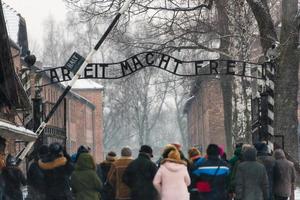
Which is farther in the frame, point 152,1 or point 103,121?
point 103,121

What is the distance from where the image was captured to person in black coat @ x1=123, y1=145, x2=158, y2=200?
15445mm

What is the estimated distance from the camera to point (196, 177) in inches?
618

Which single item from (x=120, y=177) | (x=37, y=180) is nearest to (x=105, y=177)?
(x=120, y=177)

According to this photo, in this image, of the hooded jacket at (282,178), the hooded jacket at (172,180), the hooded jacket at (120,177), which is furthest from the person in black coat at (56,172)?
the hooded jacket at (282,178)

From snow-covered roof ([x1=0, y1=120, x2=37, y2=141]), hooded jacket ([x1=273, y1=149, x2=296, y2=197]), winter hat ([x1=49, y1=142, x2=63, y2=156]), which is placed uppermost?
snow-covered roof ([x1=0, y1=120, x2=37, y2=141])

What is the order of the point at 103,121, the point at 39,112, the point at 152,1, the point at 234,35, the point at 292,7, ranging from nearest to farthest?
the point at 39,112 → the point at 292,7 → the point at 152,1 → the point at 234,35 → the point at 103,121

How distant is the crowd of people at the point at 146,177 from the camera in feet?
48.4

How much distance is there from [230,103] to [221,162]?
2022 centimetres

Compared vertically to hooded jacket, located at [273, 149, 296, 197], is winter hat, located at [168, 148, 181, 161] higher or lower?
higher

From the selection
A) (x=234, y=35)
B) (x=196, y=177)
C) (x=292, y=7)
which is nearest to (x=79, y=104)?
(x=234, y=35)

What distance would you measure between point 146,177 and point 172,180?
0.96 metres

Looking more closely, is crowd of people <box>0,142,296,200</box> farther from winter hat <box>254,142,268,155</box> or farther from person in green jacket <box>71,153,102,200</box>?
winter hat <box>254,142,268,155</box>

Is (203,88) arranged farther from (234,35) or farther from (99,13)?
(99,13)

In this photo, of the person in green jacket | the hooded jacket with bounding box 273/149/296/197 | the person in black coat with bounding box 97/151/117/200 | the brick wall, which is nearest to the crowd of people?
the person in green jacket
